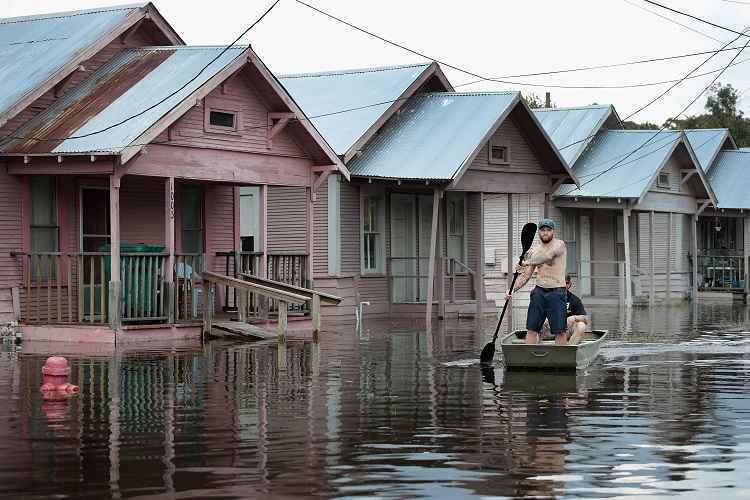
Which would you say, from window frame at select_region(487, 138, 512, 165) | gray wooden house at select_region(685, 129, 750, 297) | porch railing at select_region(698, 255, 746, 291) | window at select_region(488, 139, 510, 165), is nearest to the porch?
window frame at select_region(487, 138, 512, 165)

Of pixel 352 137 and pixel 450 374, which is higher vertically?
pixel 352 137

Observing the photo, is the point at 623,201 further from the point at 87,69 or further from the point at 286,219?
the point at 87,69

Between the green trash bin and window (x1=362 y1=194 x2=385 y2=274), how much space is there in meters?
9.64

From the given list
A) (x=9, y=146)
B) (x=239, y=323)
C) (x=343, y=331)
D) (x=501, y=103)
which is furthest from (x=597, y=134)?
(x=9, y=146)

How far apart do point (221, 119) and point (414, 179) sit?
673cm

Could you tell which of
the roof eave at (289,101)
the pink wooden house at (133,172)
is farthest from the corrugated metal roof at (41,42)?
the roof eave at (289,101)

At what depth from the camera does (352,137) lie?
3338 cm

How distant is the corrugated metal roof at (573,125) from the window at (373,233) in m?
9.31

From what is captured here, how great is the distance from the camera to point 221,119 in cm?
2684

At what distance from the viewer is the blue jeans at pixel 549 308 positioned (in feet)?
63.8

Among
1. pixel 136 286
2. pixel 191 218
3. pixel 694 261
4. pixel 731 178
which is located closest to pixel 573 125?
pixel 694 261

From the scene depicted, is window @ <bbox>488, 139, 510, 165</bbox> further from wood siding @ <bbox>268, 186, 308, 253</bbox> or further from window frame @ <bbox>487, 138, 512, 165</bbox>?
wood siding @ <bbox>268, 186, 308, 253</bbox>

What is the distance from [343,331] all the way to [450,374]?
10374mm

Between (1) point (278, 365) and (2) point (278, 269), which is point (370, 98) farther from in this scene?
(1) point (278, 365)
